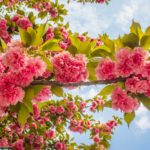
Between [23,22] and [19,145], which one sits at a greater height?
[23,22]

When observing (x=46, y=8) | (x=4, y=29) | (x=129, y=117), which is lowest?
(x=129, y=117)

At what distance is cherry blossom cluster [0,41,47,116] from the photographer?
3.23m

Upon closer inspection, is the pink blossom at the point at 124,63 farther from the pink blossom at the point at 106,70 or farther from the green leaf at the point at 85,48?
the green leaf at the point at 85,48

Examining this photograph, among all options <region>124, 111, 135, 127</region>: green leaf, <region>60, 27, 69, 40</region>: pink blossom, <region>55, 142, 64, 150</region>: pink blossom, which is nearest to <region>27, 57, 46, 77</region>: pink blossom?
<region>124, 111, 135, 127</region>: green leaf

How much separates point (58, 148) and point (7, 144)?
1390 mm

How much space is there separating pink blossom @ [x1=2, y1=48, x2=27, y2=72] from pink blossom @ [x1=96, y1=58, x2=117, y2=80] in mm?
746

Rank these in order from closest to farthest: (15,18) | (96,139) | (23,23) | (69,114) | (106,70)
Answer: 1. (106,70)
2. (23,23)
3. (15,18)
4. (69,114)
5. (96,139)

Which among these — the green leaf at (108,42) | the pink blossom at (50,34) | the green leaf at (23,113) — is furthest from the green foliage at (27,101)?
the pink blossom at (50,34)

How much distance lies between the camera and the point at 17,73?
10.8 ft

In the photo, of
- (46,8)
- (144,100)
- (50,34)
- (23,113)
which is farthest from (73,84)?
(46,8)

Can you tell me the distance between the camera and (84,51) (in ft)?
12.0

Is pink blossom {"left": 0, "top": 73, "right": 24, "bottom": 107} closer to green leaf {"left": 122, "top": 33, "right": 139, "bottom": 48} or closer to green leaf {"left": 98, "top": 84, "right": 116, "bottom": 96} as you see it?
green leaf {"left": 98, "top": 84, "right": 116, "bottom": 96}

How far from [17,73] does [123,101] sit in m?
1.08

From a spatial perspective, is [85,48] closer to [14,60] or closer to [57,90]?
[57,90]
